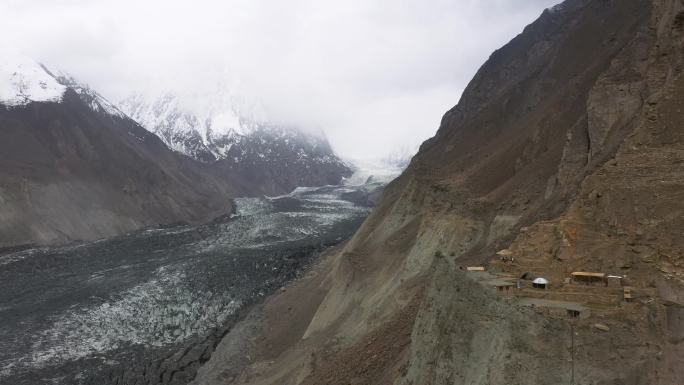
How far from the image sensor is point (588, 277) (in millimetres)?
13164

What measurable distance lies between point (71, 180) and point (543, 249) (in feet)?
419

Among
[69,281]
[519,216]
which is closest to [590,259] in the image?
[519,216]

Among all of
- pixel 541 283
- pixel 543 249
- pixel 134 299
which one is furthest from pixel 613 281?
pixel 134 299

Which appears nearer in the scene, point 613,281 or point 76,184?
point 613,281

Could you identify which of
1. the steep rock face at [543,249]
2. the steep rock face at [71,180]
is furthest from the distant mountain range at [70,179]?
the steep rock face at [543,249]

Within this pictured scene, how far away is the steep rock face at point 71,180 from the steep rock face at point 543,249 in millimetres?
78147

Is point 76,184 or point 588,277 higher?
point 76,184

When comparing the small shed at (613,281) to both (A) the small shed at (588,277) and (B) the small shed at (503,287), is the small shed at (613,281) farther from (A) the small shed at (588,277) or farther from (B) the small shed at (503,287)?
(B) the small shed at (503,287)

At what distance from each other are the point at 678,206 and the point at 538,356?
548 cm

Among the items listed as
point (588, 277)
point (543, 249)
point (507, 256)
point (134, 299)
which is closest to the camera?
→ point (588, 277)

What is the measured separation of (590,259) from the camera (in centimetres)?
1402

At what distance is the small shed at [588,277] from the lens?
12.9 metres

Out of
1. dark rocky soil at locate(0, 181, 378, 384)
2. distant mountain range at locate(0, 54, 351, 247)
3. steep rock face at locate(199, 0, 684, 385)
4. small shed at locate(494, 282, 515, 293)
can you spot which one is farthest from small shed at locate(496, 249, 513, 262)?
distant mountain range at locate(0, 54, 351, 247)

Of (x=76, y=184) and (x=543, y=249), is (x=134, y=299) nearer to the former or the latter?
(x=543, y=249)
